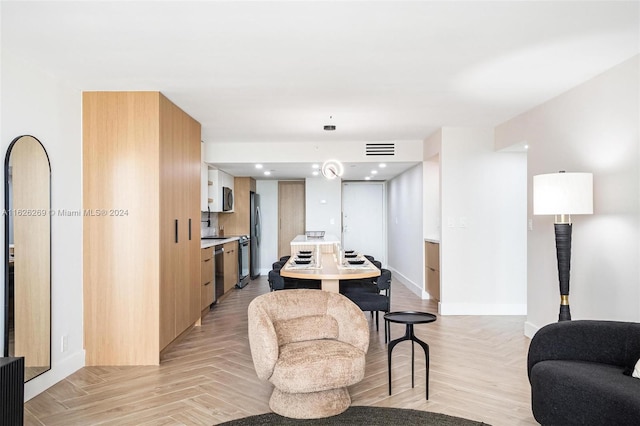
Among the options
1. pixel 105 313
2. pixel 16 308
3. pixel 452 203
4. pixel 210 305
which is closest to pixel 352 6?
pixel 16 308

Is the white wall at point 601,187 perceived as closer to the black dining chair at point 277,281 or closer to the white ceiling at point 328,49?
the white ceiling at point 328,49

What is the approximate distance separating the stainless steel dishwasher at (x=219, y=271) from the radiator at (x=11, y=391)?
383 centimetres

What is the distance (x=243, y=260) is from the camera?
8.37 m

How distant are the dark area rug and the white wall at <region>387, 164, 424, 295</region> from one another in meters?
4.30

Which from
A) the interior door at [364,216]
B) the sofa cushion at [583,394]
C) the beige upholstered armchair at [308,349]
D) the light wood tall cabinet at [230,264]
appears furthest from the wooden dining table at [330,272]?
the interior door at [364,216]

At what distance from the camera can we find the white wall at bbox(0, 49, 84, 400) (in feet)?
10.2

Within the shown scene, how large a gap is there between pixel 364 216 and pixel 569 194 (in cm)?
761

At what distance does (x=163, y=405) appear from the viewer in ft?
10.1

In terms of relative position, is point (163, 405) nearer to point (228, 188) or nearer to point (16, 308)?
point (16, 308)

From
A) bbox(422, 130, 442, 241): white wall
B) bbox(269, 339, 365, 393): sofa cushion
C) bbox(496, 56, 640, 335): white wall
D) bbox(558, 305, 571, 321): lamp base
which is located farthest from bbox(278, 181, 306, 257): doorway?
bbox(269, 339, 365, 393): sofa cushion

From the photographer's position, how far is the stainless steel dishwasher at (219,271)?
6.43 m

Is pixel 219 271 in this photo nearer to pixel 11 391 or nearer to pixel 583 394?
pixel 11 391

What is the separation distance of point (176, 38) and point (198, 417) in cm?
238

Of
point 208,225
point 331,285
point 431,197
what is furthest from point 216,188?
point 331,285
